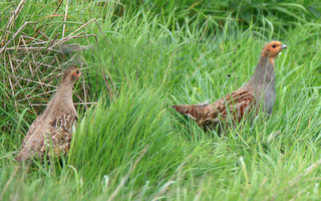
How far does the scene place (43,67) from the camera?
4355 millimetres

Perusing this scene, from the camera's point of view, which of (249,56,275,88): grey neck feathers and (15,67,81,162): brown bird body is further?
(249,56,275,88): grey neck feathers

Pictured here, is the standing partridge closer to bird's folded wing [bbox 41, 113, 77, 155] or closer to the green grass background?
the green grass background

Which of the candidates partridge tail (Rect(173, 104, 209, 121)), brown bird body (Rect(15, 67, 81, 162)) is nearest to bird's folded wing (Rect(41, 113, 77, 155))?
brown bird body (Rect(15, 67, 81, 162))

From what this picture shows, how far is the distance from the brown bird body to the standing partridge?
1131 mm

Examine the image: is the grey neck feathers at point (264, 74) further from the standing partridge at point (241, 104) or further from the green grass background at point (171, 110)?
the green grass background at point (171, 110)

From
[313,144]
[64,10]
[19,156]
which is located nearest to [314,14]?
[313,144]

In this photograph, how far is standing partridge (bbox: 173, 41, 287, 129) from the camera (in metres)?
4.64

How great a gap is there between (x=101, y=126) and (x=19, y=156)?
0.63 meters

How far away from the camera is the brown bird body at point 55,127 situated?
3502 mm

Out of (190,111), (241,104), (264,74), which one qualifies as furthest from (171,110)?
(264,74)

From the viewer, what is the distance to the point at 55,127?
373cm

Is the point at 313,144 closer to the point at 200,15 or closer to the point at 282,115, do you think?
the point at 282,115

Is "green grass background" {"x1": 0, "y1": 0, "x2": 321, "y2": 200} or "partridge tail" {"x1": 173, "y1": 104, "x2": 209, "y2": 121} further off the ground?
"green grass background" {"x1": 0, "y1": 0, "x2": 321, "y2": 200}

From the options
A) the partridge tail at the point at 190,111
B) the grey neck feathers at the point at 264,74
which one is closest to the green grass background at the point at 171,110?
the partridge tail at the point at 190,111
